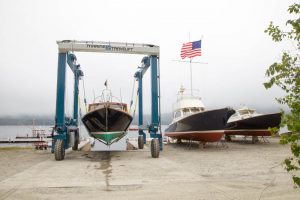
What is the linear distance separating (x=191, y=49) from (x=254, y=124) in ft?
28.2

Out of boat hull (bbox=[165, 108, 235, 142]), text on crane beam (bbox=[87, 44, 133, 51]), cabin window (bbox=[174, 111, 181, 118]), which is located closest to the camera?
text on crane beam (bbox=[87, 44, 133, 51])

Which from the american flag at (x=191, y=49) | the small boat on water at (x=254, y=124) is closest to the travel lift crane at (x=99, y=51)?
the american flag at (x=191, y=49)

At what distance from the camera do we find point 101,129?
15.6 meters

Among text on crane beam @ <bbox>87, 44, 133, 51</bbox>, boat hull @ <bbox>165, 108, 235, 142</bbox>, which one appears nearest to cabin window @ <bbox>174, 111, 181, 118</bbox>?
boat hull @ <bbox>165, 108, 235, 142</bbox>

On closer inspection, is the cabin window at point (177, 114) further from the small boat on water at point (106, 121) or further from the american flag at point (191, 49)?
the small boat on water at point (106, 121)

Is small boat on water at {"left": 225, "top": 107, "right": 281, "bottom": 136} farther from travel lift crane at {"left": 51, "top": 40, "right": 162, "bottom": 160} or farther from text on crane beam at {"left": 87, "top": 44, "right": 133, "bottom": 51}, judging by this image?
text on crane beam at {"left": 87, "top": 44, "right": 133, "bottom": 51}

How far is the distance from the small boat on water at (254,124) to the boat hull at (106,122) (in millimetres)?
12501

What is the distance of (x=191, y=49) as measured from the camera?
21766 millimetres

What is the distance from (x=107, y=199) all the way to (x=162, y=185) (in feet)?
6.57

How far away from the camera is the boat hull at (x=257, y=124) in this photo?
2280 cm

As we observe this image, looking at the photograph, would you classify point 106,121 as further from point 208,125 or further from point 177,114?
point 177,114

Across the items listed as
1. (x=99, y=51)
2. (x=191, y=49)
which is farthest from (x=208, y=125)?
(x=99, y=51)

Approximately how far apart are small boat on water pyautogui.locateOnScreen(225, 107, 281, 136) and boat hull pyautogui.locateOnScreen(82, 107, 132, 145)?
12.5 m

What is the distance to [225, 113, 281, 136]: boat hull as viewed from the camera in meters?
22.8
